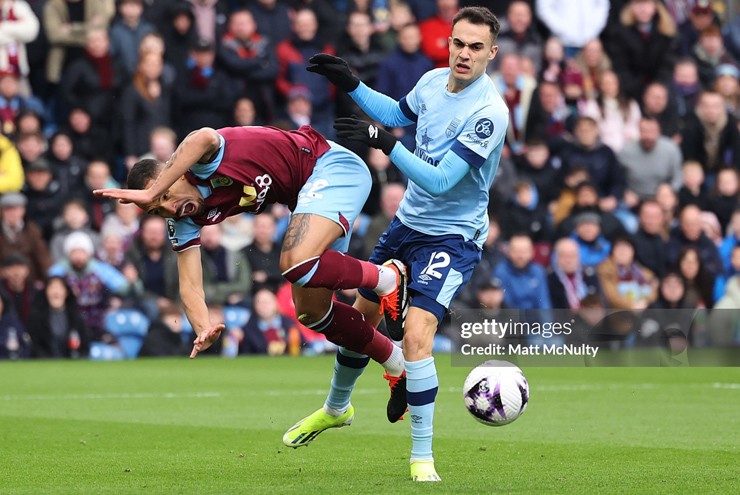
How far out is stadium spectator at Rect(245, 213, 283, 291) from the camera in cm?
1839

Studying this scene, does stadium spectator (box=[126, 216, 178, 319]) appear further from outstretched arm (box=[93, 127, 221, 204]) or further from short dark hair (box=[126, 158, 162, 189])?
outstretched arm (box=[93, 127, 221, 204])

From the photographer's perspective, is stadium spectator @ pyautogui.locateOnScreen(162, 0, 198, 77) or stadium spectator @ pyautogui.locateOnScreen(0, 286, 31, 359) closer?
stadium spectator @ pyautogui.locateOnScreen(0, 286, 31, 359)

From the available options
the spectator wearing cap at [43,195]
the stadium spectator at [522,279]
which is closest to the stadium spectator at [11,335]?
the spectator wearing cap at [43,195]

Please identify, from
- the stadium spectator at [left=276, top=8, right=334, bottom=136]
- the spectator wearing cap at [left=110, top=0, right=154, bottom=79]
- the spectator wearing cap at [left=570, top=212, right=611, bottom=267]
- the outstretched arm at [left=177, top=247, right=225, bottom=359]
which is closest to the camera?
the outstretched arm at [left=177, top=247, right=225, bottom=359]

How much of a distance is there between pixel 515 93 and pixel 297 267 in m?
12.2

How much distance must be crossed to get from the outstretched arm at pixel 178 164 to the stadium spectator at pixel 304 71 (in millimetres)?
10934

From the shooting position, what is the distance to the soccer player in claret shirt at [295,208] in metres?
8.98

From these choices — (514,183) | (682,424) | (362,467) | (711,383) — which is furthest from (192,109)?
(362,467)

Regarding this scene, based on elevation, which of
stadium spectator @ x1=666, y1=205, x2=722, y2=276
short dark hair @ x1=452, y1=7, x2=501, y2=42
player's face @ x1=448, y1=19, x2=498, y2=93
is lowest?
stadium spectator @ x1=666, y1=205, x2=722, y2=276

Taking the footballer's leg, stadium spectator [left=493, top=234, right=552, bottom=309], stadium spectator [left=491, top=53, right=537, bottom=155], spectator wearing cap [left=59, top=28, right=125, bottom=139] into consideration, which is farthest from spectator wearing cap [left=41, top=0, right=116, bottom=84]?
the footballer's leg

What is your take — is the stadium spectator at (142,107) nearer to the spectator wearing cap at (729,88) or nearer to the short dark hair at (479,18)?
the spectator wearing cap at (729,88)

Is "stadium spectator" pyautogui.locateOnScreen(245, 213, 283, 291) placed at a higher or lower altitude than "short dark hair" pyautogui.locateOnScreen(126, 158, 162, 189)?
lower

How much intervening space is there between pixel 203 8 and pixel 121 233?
3744 millimetres

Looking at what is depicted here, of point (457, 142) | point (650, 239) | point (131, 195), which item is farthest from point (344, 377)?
point (650, 239)
